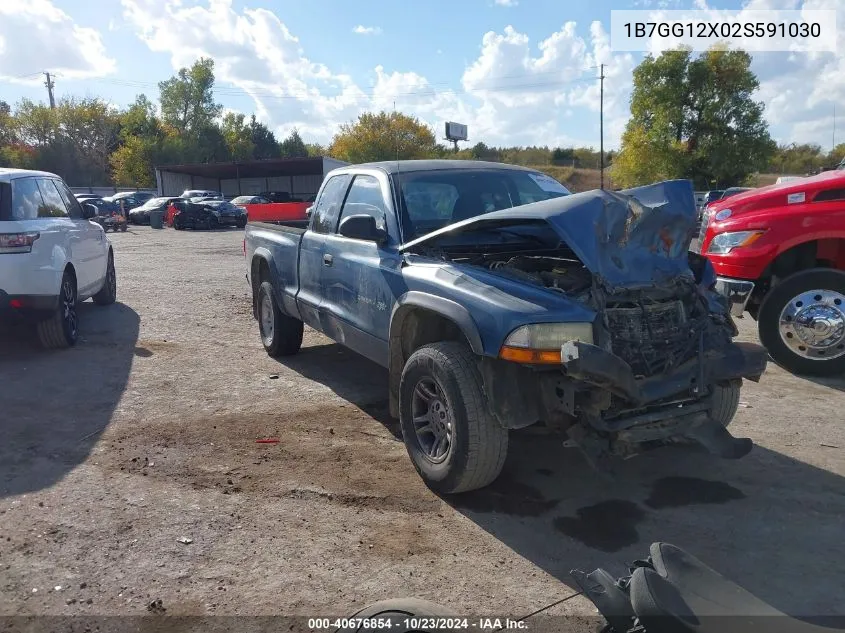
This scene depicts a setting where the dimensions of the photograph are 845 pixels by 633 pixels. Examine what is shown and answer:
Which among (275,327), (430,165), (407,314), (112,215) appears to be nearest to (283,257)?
(275,327)

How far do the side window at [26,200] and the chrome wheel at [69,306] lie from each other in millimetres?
752

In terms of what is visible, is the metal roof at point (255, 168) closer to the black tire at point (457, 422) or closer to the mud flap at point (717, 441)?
the black tire at point (457, 422)

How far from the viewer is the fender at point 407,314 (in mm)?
3457

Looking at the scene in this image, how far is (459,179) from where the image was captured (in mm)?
5102

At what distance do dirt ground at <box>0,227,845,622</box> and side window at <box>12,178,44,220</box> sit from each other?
5.32 feet

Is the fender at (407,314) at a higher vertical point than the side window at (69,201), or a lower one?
lower

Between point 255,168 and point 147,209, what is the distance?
10455 millimetres

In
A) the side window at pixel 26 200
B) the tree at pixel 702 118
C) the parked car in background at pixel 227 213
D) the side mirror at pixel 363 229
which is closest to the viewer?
the side mirror at pixel 363 229

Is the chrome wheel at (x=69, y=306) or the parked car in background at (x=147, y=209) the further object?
the parked car in background at (x=147, y=209)

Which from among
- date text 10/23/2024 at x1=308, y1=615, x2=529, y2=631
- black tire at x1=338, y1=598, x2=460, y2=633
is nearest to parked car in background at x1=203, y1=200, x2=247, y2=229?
date text 10/23/2024 at x1=308, y1=615, x2=529, y2=631

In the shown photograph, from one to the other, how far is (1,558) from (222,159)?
65.9m

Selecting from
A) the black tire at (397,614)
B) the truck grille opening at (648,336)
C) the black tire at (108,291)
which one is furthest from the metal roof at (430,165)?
the black tire at (108,291)

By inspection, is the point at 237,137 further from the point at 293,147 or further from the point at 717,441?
the point at 717,441

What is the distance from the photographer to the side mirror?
176 inches
